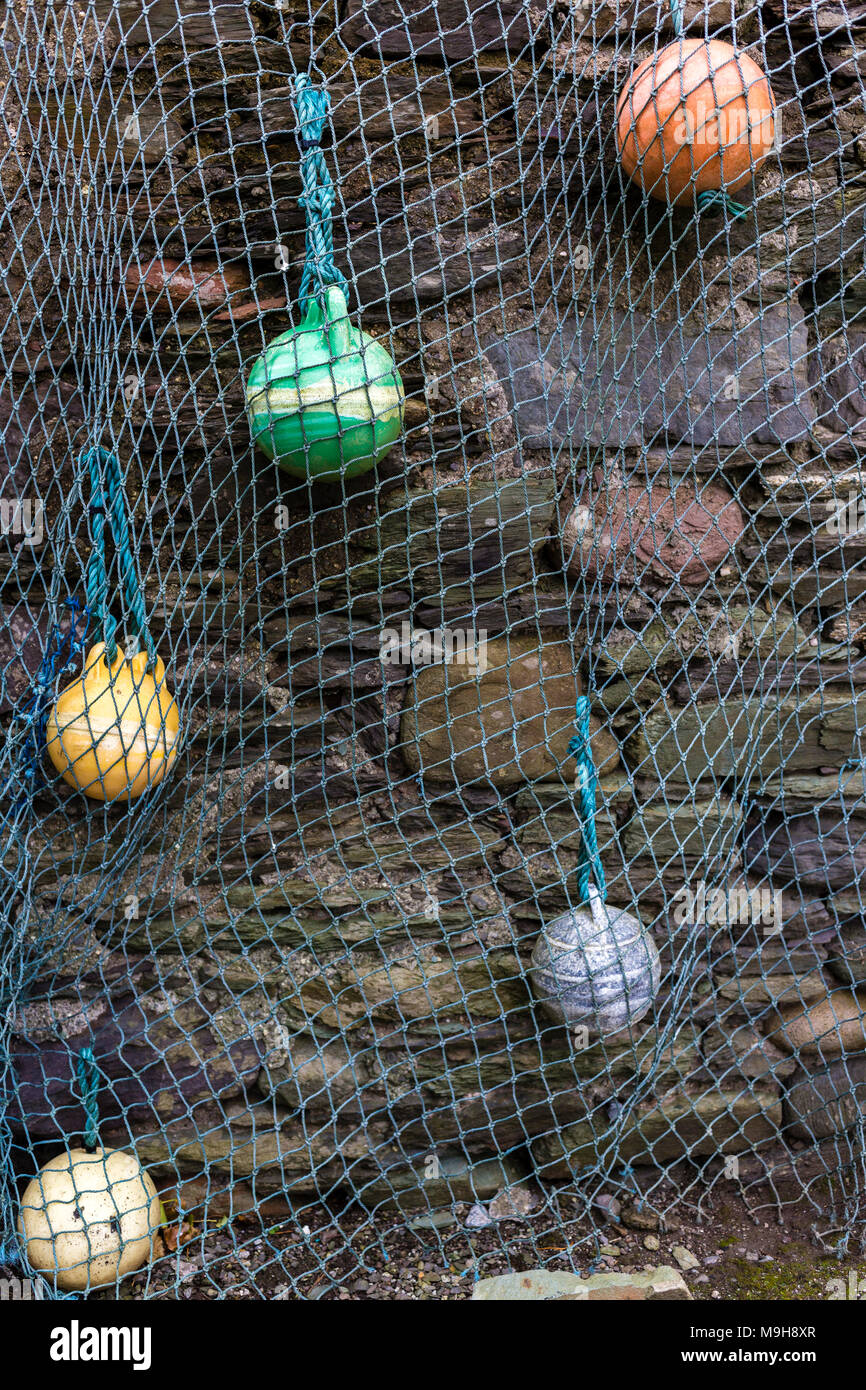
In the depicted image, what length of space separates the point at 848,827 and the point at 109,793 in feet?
5.92

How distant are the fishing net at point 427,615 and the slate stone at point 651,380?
0.4 inches

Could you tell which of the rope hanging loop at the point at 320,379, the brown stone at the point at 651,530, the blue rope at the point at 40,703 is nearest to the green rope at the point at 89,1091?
the blue rope at the point at 40,703

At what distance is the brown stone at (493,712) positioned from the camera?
2416 mm

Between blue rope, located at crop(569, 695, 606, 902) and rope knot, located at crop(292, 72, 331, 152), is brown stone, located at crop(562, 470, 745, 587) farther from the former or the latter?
rope knot, located at crop(292, 72, 331, 152)

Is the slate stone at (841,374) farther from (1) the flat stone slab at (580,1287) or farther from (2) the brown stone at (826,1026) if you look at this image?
(1) the flat stone slab at (580,1287)

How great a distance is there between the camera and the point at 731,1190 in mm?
2652

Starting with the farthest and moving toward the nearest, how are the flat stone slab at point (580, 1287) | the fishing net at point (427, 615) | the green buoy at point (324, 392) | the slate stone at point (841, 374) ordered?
the slate stone at point (841, 374) → the fishing net at point (427, 615) → the flat stone slab at point (580, 1287) → the green buoy at point (324, 392)

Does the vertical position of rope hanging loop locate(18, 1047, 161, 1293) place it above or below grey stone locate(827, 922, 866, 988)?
below

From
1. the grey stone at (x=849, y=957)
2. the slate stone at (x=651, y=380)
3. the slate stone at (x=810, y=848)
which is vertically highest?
the slate stone at (x=651, y=380)

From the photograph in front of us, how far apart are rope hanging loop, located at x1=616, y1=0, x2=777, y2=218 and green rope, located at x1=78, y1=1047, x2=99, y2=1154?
2255 mm

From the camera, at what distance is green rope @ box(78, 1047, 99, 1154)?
227cm

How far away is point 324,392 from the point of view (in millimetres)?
1979

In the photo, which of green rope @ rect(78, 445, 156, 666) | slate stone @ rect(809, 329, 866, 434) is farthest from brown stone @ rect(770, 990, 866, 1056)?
green rope @ rect(78, 445, 156, 666)

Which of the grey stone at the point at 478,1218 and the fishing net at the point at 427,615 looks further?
the grey stone at the point at 478,1218
